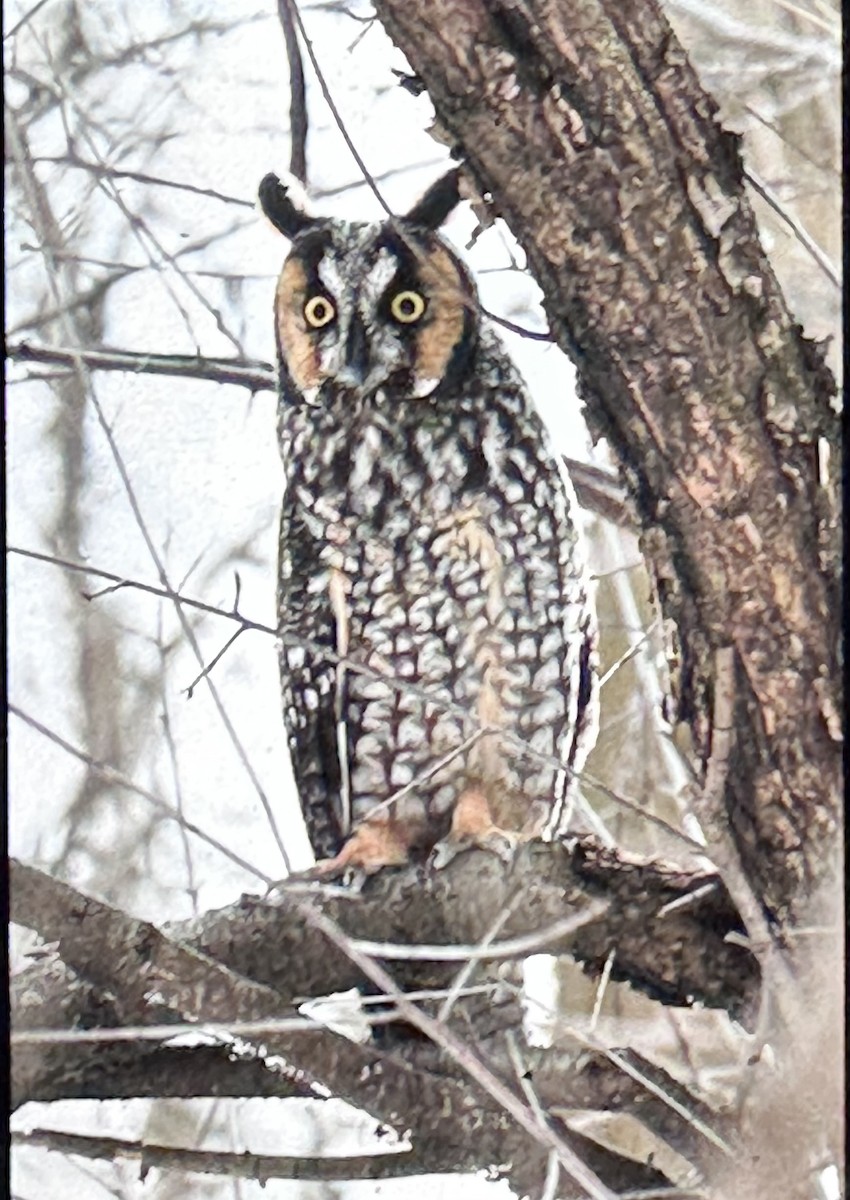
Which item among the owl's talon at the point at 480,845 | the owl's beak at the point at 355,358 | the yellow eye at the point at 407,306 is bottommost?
the owl's talon at the point at 480,845

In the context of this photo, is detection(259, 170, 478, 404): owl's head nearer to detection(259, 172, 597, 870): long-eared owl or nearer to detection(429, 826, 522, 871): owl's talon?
detection(259, 172, 597, 870): long-eared owl

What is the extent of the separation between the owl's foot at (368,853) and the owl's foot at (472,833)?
35mm

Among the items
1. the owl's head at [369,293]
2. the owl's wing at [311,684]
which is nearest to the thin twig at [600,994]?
the owl's wing at [311,684]

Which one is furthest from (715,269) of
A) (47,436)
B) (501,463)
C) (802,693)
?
(47,436)

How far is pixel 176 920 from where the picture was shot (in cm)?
130

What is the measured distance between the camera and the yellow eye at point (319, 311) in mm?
1273

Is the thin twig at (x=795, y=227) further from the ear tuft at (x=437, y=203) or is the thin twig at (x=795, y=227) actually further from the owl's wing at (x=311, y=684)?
the owl's wing at (x=311, y=684)

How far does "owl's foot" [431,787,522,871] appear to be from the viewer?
1.29m

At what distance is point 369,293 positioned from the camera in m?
1.27

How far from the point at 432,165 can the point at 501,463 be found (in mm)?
266

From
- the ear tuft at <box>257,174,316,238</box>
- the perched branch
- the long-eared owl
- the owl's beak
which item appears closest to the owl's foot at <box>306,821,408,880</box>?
the long-eared owl

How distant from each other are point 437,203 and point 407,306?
0.30ft

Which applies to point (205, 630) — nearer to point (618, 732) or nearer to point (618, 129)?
point (618, 732)

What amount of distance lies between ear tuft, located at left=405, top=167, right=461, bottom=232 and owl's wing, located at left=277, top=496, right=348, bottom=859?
27 cm
